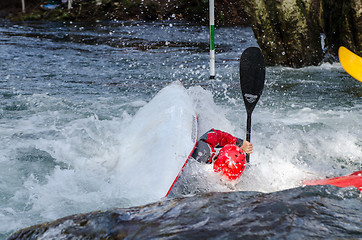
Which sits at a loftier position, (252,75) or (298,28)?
(298,28)

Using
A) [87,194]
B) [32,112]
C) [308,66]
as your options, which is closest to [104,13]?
[308,66]

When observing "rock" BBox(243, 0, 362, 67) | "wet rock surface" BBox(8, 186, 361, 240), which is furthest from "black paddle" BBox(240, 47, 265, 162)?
"rock" BBox(243, 0, 362, 67)

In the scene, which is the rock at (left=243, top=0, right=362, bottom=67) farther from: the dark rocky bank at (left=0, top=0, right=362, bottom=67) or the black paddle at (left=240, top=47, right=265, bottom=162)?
the black paddle at (left=240, top=47, right=265, bottom=162)

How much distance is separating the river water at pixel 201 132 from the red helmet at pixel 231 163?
107mm

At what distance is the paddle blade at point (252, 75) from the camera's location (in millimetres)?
3688

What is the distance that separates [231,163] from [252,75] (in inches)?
39.3

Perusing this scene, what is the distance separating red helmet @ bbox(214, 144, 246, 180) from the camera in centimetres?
311

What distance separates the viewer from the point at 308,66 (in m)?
8.72

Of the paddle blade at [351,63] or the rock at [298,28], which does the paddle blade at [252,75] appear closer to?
the paddle blade at [351,63]

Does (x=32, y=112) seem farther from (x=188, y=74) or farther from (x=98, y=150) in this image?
(x=188, y=74)

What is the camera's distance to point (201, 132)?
170 inches

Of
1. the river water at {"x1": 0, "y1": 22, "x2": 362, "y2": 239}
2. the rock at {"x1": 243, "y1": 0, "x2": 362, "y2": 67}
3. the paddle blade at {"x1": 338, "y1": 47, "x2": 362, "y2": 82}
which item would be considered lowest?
the river water at {"x1": 0, "y1": 22, "x2": 362, "y2": 239}

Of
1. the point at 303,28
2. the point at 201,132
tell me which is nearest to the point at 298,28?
the point at 303,28

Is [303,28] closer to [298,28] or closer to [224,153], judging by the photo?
[298,28]
